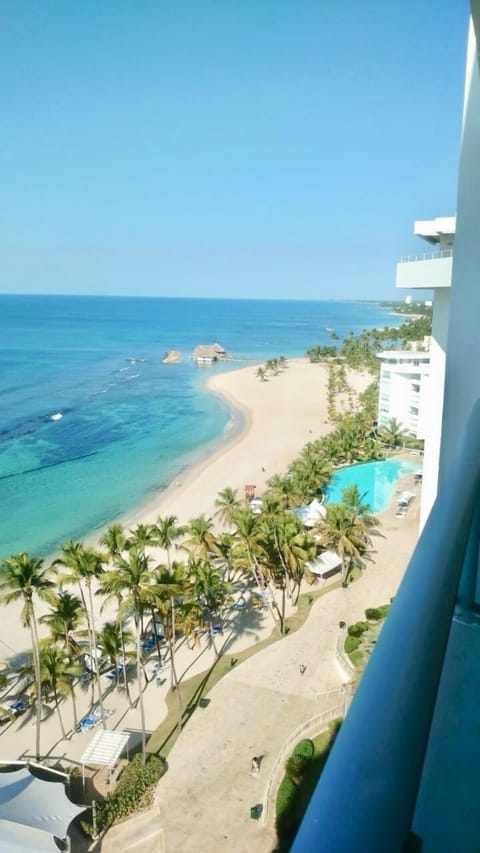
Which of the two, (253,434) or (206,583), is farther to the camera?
(253,434)

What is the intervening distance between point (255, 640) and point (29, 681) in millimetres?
6400

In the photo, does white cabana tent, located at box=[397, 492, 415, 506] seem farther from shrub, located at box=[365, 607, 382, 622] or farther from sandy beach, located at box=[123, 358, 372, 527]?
shrub, located at box=[365, 607, 382, 622]

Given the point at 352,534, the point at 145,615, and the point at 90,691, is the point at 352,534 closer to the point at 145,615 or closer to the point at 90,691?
the point at 145,615

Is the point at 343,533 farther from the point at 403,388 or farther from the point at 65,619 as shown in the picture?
the point at 403,388

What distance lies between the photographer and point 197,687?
15812 mm

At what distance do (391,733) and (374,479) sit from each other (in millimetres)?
33197

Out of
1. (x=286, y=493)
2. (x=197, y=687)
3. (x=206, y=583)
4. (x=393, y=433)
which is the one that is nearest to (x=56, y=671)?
(x=197, y=687)

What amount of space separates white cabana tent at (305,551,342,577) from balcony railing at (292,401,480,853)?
795 inches

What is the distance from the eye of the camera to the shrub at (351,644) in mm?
16406

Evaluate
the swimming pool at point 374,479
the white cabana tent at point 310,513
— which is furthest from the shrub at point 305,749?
the swimming pool at point 374,479

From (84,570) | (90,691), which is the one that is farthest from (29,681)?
(84,570)

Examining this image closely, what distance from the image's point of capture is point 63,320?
16838 cm

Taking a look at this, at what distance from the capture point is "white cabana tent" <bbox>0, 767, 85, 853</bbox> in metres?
10.4

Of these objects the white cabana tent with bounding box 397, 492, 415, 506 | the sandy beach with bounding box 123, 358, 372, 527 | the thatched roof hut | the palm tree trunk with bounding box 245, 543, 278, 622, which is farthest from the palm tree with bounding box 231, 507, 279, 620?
the thatched roof hut
